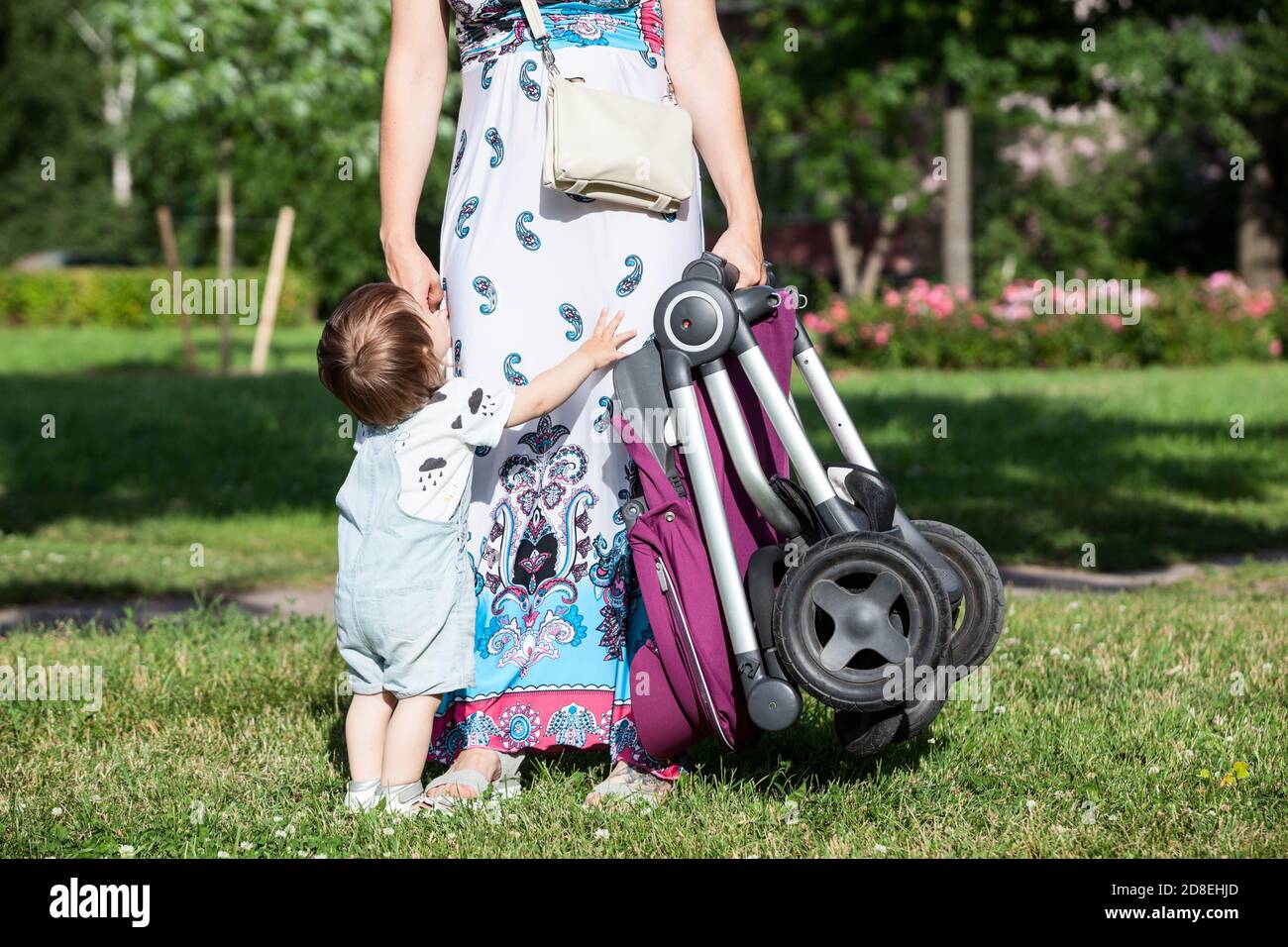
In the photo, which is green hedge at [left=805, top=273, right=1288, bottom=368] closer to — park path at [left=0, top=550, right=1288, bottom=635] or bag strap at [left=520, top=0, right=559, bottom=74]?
park path at [left=0, top=550, right=1288, bottom=635]

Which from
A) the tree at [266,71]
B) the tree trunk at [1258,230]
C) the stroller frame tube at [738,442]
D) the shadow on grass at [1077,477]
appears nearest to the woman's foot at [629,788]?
the stroller frame tube at [738,442]

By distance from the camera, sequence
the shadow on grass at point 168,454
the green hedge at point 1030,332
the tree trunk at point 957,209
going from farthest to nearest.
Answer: the tree trunk at point 957,209, the green hedge at point 1030,332, the shadow on grass at point 168,454

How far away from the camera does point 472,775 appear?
3.38m

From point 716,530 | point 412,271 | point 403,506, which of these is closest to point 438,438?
point 403,506

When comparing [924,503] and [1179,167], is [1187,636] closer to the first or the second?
[924,503]

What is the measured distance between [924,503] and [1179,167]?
20.7 metres

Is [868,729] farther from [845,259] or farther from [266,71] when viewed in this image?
[845,259]

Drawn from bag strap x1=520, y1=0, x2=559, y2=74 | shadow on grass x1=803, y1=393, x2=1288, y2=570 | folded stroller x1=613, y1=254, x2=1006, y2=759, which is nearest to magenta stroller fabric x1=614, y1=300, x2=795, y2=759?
folded stroller x1=613, y1=254, x2=1006, y2=759

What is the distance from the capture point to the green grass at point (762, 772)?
3.06 m

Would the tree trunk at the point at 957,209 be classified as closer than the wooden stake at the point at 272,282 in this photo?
No

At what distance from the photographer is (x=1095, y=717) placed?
3.89 m

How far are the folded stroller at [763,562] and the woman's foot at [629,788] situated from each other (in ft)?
0.45

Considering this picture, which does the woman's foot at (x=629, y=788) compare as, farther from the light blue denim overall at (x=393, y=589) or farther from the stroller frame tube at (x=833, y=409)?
the stroller frame tube at (x=833, y=409)

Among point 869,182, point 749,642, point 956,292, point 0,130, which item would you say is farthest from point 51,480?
point 0,130
